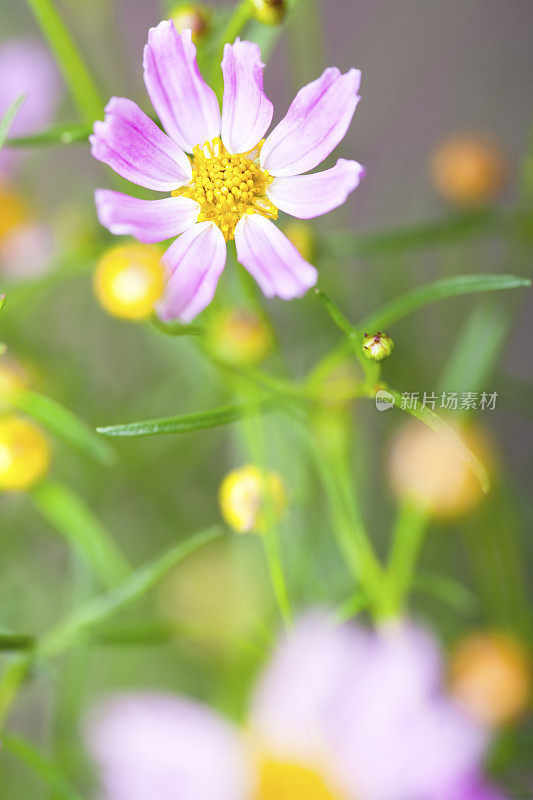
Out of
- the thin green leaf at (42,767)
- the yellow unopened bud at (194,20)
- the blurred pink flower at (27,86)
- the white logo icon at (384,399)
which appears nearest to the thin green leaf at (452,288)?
the white logo icon at (384,399)

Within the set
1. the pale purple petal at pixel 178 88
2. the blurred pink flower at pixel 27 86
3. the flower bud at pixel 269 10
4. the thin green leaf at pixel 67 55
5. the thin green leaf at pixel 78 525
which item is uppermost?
the blurred pink flower at pixel 27 86

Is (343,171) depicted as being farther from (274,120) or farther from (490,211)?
(490,211)

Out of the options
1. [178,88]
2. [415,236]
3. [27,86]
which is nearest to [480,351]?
[415,236]

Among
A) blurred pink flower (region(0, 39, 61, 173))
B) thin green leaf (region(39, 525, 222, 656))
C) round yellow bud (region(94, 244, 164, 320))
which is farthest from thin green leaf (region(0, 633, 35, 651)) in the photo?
blurred pink flower (region(0, 39, 61, 173))

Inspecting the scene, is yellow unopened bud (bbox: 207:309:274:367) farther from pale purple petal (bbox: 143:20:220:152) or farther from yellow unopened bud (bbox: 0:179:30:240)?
yellow unopened bud (bbox: 0:179:30:240)

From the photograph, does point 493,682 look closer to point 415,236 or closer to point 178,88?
point 415,236

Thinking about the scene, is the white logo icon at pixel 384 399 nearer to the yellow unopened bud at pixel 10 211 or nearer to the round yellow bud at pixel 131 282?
the round yellow bud at pixel 131 282
